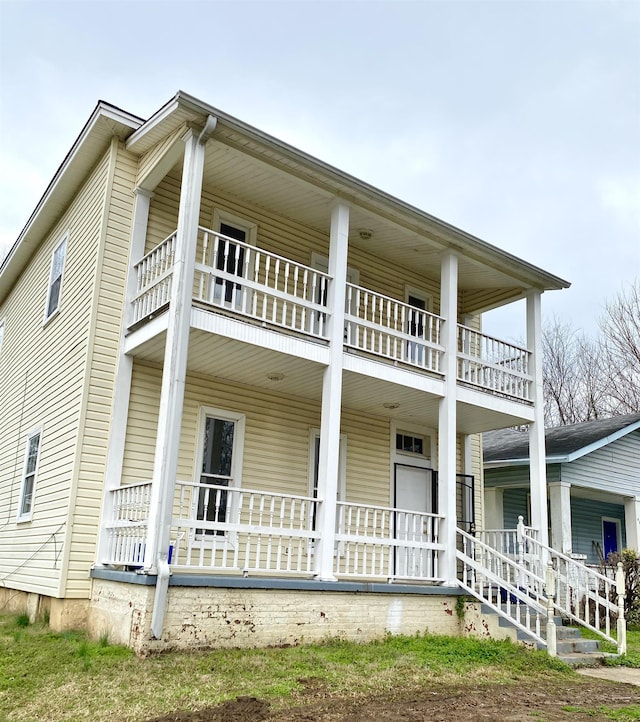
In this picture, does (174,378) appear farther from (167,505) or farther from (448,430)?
(448,430)

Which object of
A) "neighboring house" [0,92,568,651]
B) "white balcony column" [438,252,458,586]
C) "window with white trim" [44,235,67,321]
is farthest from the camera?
"window with white trim" [44,235,67,321]

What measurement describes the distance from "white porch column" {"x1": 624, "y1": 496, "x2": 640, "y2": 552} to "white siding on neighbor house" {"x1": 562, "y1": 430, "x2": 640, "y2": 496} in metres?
0.23

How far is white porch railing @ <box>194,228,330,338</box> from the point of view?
403 inches

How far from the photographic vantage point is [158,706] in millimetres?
6539

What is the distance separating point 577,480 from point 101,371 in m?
11.8

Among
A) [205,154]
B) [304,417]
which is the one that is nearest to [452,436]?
[304,417]

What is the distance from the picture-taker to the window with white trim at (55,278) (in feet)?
45.0

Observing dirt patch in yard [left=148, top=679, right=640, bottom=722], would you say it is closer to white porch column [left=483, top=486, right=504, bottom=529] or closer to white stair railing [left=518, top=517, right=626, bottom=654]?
white stair railing [left=518, top=517, right=626, bottom=654]

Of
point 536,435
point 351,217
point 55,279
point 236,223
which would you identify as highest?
point 351,217

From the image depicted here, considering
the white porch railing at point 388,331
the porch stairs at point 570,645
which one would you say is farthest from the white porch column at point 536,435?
the porch stairs at point 570,645

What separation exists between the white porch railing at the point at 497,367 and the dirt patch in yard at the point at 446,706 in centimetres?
608

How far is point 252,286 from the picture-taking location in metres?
10.4

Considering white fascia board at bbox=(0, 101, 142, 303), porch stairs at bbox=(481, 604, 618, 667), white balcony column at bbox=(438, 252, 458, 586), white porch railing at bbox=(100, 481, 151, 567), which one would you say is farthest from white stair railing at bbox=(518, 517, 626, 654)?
white fascia board at bbox=(0, 101, 142, 303)

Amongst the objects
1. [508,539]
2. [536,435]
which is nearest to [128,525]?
[508,539]
